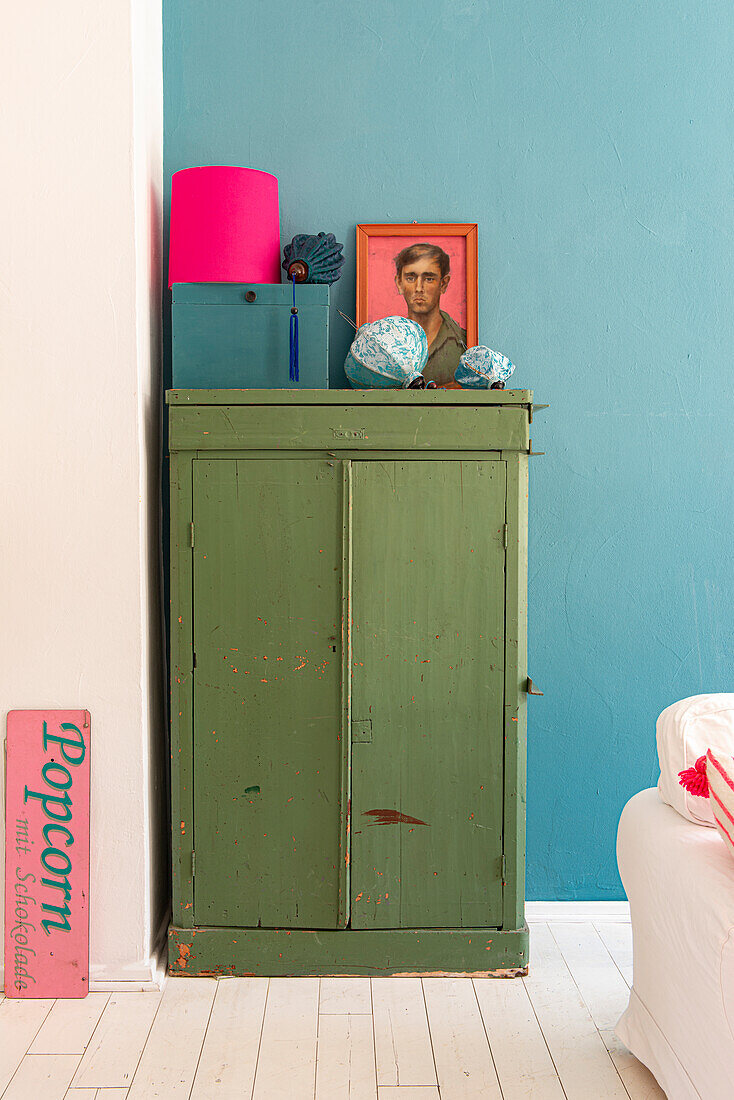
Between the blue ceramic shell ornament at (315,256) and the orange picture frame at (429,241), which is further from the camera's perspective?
the orange picture frame at (429,241)

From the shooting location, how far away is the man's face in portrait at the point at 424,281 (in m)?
2.43

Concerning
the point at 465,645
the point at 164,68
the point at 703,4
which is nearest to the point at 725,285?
the point at 703,4

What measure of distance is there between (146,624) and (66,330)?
75cm

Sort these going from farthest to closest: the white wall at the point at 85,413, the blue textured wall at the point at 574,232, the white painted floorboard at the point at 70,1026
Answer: the blue textured wall at the point at 574,232 < the white wall at the point at 85,413 < the white painted floorboard at the point at 70,1026

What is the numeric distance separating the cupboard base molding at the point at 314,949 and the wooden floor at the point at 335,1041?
4 centimetres

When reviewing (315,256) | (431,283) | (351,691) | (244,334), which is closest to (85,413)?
(244,334)

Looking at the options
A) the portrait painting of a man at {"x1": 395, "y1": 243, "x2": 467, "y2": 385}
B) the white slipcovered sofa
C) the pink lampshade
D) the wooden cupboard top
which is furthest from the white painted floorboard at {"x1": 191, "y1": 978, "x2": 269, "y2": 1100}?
the pink lampshade

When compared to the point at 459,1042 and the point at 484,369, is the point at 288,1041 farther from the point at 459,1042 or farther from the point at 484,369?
the point at 484,369

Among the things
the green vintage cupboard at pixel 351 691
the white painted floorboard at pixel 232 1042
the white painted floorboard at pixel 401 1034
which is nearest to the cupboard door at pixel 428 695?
the green vintage cupboard at pixel 351 691

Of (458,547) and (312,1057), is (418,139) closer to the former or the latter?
(458,547)

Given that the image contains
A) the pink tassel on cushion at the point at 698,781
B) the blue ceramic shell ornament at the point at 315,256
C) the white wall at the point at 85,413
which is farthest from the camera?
the blue ceramic shell ornament at the point at 315,256

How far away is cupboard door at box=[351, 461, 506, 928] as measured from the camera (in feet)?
6.81

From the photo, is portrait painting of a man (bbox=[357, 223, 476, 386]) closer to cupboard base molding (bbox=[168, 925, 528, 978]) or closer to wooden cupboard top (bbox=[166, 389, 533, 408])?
wooden cupboard top (bbox=[166, 389, 533, 408])

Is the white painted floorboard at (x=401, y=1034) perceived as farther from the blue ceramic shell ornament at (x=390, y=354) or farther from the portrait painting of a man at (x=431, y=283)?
the portrait painting of a man at (x=431, y=283)
